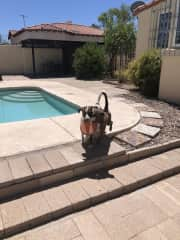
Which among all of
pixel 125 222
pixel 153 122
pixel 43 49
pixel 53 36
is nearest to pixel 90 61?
pixel 53 36

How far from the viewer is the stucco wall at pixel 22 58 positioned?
652 inches

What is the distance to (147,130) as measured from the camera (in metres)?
4.51

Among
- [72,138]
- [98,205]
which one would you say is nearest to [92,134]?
[72,138]

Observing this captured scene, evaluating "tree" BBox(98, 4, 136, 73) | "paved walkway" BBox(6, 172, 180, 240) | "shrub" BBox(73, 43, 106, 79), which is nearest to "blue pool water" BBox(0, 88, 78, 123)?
"paved walkway" BBox(6, 172, 180, 240)

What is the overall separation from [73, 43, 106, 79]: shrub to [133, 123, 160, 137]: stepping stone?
9.94 metres

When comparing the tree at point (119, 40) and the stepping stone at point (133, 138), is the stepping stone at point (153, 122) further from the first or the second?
the tree at point (119, 40)

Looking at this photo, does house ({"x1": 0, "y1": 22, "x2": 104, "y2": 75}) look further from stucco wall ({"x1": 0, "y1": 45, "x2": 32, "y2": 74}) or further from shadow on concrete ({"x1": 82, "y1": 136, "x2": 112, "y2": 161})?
shadow on concrete ({"x1": 82, "y1": 136, "x2": 112, "y2": 161})

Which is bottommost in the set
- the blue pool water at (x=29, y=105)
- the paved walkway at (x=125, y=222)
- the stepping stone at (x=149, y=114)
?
the paved walkway at (x=125, y=222)

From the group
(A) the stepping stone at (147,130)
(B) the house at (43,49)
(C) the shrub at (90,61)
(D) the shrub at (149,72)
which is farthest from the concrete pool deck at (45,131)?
(B) the house at (43,49)

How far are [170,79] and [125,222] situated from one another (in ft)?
19.1

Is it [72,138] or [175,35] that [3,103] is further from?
[175,35]

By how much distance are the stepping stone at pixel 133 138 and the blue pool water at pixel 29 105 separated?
264 cm

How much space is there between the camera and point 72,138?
3947 mm

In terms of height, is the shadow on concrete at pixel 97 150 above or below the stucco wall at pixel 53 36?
below
